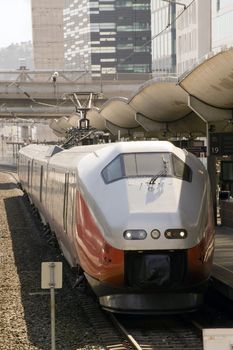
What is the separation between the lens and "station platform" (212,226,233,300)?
41.2 ft

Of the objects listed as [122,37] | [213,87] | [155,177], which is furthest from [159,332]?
[122,37]

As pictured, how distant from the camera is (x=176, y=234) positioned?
1055cm

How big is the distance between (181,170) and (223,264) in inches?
159

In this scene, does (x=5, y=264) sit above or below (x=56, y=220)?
below

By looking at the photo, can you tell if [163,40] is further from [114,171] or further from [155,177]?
[155,177]

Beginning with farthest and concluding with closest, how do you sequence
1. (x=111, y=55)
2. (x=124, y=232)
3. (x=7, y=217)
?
1. (x=111, y=55)
2. (x=7, y=217)
3. (x=124, y=232)

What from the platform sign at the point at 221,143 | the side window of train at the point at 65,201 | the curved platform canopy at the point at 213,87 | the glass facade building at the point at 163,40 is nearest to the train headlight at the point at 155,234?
the side window of train at the point at 65,201

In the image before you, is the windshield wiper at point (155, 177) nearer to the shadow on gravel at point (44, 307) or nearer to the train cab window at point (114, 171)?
the train cab window at point (114, 171)

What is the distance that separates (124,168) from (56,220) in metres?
5.27

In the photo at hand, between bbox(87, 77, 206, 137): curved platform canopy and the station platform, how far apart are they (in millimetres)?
4864

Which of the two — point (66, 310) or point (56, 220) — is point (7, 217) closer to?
point (56, 220)

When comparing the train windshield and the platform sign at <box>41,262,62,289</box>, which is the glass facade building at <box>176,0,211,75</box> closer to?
the train windshield

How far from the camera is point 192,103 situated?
854 inches

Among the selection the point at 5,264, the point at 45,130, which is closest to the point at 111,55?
the point at 45,130
